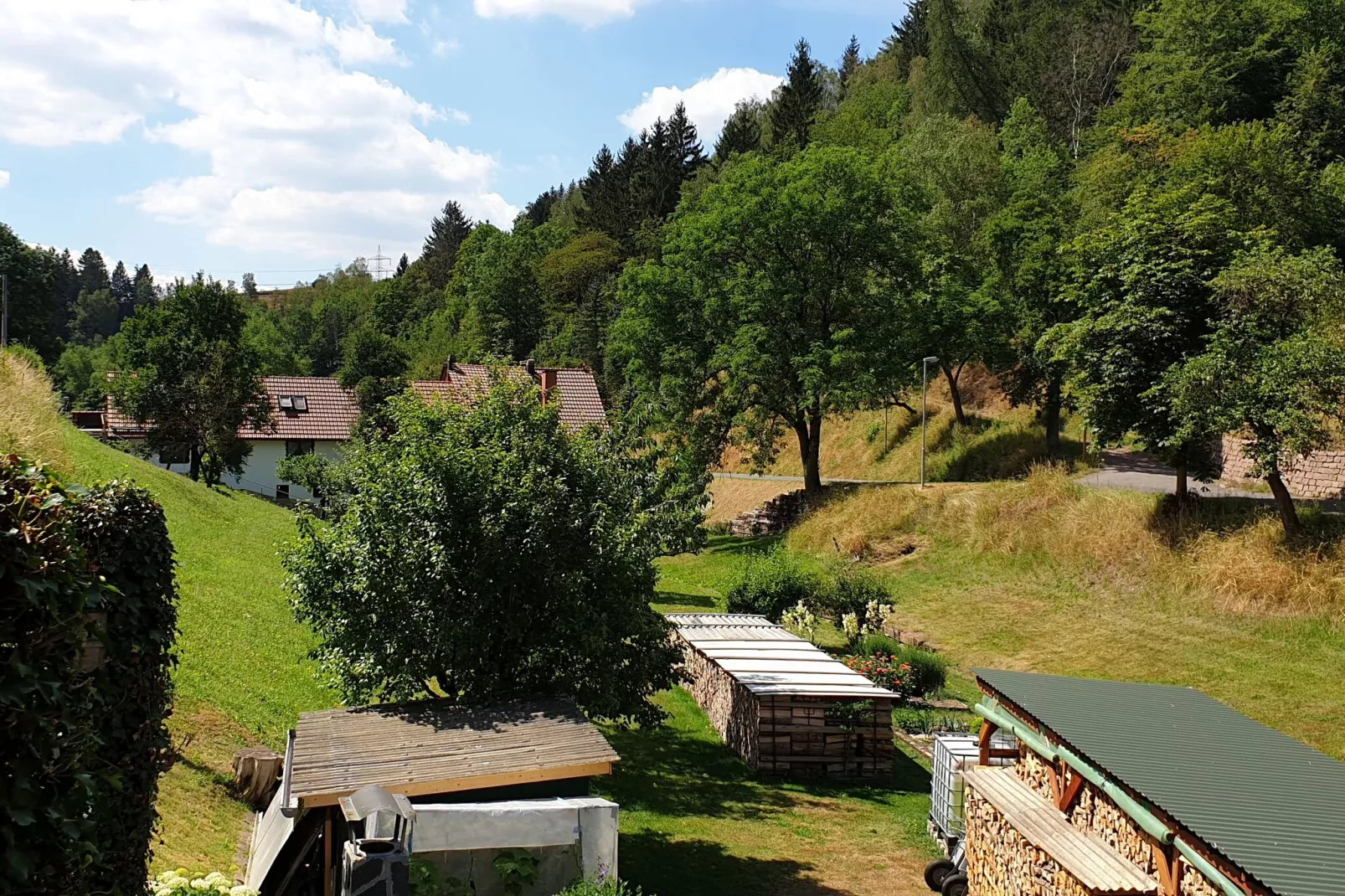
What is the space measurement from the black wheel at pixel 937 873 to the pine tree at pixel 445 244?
383 ft

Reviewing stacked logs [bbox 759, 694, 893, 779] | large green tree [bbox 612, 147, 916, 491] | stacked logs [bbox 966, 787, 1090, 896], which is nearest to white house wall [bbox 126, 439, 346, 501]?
large green tree [bbox 612, 147, 916, 491]

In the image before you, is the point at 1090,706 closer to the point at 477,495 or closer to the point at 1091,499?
the point at 477,495

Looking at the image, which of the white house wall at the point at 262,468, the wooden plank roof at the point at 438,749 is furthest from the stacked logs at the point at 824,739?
the white house wall at the point at 262,468

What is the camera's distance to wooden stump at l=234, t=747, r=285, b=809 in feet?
39.7

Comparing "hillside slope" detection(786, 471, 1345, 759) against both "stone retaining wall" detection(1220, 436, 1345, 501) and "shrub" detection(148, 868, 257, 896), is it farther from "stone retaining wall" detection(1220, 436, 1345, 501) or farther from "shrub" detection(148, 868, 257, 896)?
"shrub" detection(148, 868, 257, 896)

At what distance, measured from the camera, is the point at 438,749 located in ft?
33.6

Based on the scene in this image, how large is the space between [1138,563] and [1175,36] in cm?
4090

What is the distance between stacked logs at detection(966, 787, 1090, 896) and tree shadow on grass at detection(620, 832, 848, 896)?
1.79 metres

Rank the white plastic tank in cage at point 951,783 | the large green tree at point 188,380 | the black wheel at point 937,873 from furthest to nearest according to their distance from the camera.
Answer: the large green tree at point 188,380 < the white plastic tank in cage at point 951,783 < the black wheel at point 937,873

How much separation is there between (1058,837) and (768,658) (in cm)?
1097

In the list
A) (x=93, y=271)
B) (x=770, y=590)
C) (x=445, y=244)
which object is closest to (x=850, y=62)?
(x=445, y=244)

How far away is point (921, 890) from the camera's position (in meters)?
12.6

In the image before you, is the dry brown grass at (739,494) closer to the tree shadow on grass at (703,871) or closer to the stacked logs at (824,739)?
the stacked logs at (824,739)

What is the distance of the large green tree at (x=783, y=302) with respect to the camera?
3750 cm
